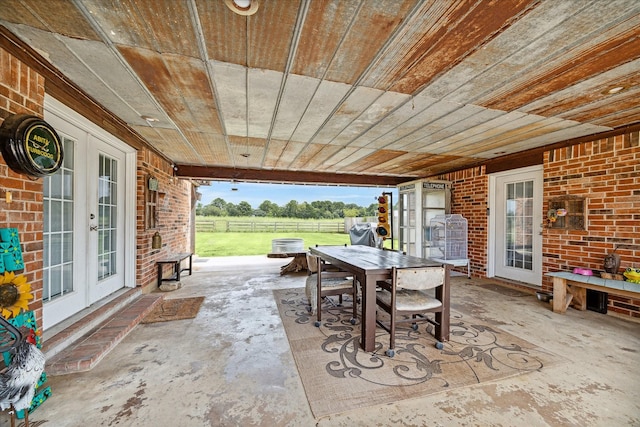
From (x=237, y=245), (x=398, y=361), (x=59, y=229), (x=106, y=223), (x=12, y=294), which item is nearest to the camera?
(x=12, y=294)

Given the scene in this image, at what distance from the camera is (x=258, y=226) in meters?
17.3

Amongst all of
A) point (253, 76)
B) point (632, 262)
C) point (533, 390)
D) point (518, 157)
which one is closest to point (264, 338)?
point (533, 390)

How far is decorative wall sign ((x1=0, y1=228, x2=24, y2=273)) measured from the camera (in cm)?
155

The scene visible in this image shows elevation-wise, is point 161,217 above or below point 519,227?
above

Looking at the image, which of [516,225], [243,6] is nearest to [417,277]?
[243,6]

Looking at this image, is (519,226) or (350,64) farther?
(519,226)

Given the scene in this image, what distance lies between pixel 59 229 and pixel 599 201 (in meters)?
6.28

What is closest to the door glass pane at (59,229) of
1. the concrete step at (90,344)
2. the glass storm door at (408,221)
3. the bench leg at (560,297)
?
the concrete step at (90,344)

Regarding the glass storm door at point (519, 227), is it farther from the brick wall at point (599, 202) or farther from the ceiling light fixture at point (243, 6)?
the ceiling light fixture at point (243, 6)

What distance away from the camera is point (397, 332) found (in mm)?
2844

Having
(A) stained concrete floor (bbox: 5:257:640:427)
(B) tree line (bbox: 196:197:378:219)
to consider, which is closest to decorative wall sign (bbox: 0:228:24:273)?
(A) stained concrete floor (bbox: 5:257:640:427)

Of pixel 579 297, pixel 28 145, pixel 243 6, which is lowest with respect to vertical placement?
pixel 579 297

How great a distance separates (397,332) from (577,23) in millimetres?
2811

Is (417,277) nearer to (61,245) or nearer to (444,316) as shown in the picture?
(444,316)
